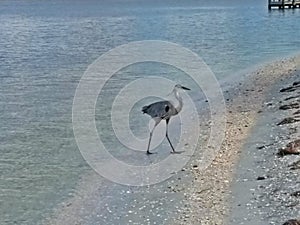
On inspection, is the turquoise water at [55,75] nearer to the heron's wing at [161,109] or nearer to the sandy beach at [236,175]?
the heron's wing at [161,109]

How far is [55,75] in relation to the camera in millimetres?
32781

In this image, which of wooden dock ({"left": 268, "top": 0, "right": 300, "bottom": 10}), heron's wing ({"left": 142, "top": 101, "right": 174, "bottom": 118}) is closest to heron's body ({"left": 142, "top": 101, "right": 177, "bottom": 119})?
heron's wing ({"left": 142, "top": 101, "right": 174, "bottom": 118})

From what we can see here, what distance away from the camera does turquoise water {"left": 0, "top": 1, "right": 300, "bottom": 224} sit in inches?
549

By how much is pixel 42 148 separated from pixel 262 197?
7.28 meters

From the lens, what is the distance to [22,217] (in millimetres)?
12039

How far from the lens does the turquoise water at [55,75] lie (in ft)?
45.7

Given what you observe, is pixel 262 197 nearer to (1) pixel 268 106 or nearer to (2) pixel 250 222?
(2) pixel 250 222

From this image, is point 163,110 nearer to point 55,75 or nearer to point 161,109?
point 161,109

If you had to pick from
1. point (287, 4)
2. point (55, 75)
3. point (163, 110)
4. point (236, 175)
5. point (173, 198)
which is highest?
point (287, 4)

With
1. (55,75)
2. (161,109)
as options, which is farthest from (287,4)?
(161,109)

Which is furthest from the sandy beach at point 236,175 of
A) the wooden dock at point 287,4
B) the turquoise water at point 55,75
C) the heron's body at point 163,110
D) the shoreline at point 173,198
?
the wooden dock at point 287,4

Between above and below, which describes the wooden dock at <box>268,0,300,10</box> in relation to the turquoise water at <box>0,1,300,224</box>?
above

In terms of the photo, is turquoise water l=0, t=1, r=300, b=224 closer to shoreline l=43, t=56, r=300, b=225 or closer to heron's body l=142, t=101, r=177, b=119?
shoreline l=43, t=56, r=300, b=225

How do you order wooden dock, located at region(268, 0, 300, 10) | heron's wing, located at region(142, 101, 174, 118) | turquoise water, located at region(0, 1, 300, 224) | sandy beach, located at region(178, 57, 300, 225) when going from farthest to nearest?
wooden dock, located at region(268, 0, 300, 10) → heron's wing, located at region(142, 101, 174, 118) → turquoise water, located at region(0, 1, 300, 224) → sandy beach, located at region(178, 57, 300, 225)
